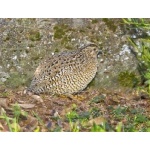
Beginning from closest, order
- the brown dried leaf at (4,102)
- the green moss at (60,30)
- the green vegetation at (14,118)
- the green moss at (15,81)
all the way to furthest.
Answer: the green vegetation at (14,118) → the brown dried leaf at (4,102) → the green moss at (15,81) → the green moss at (60,30)

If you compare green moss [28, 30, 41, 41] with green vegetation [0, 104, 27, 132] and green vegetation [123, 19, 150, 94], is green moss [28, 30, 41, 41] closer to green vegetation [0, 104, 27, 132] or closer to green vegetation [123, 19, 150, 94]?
green vegetation [123, 19, 150, 94]

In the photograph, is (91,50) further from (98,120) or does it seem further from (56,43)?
(98,120)

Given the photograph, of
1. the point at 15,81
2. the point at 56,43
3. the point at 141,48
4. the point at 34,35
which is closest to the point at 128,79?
the point at 141,48

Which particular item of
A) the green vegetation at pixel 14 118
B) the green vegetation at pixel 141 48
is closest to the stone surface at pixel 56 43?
the green vegetation at pixel 141 48

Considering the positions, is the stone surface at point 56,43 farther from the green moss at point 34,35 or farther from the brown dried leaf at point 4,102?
the brown dried leaf at point 4,102

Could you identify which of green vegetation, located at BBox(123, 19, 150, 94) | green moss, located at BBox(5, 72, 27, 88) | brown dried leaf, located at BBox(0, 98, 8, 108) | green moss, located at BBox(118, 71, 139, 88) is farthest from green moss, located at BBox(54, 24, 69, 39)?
brown dried leaf, located at BBox(0, 98, 8, 108)
